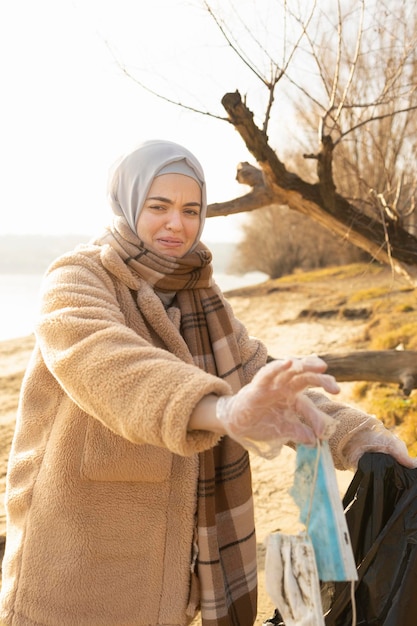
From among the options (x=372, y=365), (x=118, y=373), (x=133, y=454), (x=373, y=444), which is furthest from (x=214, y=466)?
(x=372, y=365)

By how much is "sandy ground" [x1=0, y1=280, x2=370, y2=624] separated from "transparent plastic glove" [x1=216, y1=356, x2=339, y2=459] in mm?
2043

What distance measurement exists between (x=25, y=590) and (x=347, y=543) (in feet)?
2.90

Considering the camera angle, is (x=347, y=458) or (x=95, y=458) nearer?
(x=95, y=458)

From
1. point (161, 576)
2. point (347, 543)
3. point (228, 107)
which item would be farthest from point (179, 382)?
point (228, 107)

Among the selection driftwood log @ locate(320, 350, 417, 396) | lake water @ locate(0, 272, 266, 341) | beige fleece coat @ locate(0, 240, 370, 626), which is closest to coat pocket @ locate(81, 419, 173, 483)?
beige fleece coat @ locate(0, 240, 370, 626)

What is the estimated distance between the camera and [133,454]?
1.69 meters

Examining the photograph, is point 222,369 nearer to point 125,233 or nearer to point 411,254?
point 125,233

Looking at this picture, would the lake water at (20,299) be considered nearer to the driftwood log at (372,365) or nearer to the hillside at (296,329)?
the hillside at (296,329)

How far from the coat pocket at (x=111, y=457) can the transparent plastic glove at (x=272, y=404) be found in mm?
488

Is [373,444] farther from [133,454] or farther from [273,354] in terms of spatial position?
[273,354]

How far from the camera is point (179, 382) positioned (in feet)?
4.20

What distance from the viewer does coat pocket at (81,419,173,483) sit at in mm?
1667

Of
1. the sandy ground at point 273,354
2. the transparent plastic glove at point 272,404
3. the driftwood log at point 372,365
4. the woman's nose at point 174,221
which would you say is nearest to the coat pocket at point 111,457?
the transparent plastic glove at point 272,404

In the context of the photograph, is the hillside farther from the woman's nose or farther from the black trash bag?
Answer: the woman's nose
